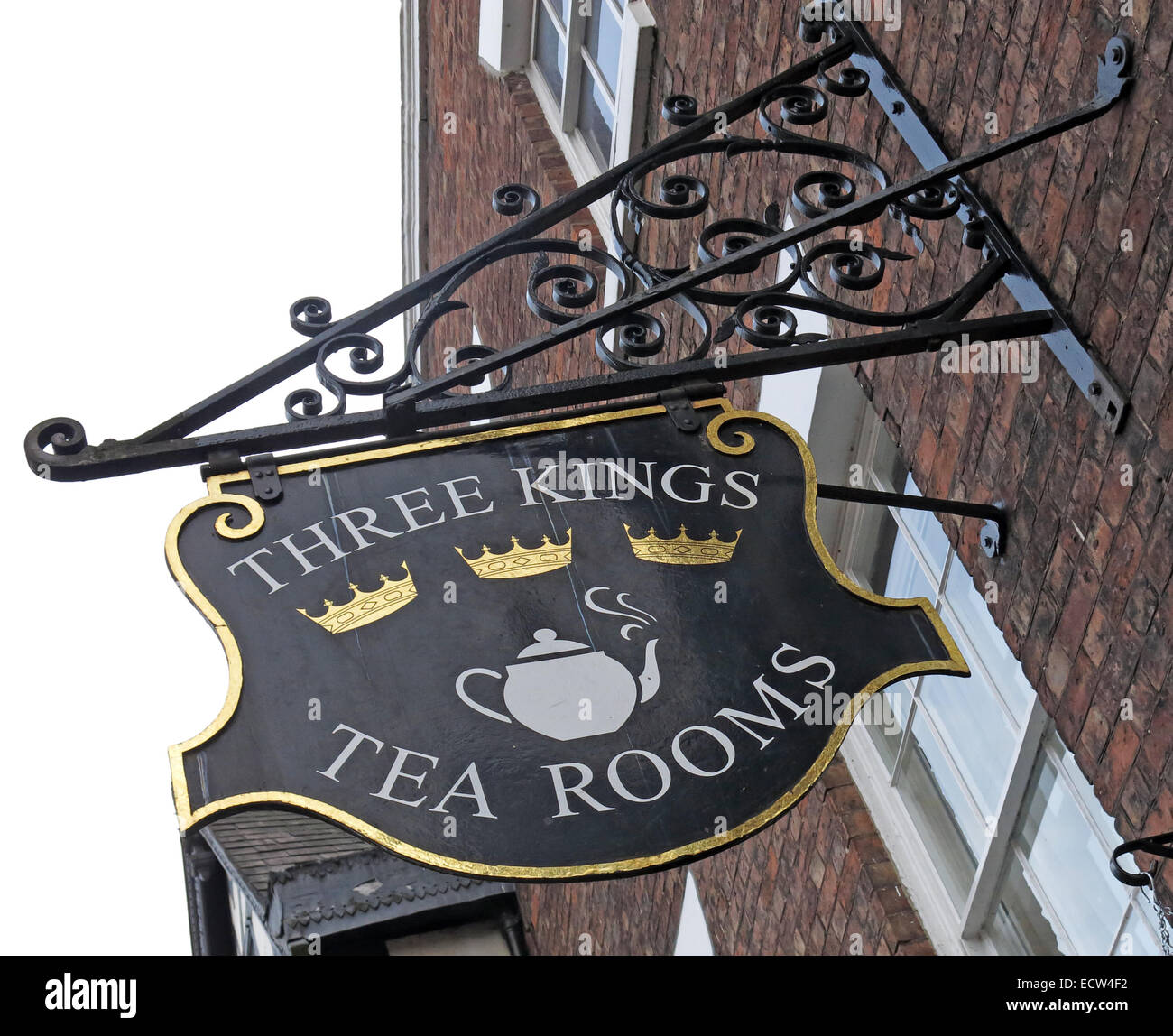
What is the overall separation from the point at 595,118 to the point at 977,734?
4102 mm

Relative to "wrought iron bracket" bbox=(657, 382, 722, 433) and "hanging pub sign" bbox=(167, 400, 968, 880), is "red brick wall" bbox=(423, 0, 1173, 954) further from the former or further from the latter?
"wrought iron bracket" bbox=(657, 382, 722, 433)

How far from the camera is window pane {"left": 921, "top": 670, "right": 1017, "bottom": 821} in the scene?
4535 mm

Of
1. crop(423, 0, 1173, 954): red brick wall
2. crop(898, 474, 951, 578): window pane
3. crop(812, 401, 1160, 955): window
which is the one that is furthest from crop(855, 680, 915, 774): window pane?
crop(898, 474, 951, 578): window pane

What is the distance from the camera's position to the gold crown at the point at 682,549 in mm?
3215

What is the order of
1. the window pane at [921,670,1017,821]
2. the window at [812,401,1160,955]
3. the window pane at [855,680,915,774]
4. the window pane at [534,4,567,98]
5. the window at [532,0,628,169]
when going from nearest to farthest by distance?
the window at [812,401,1160,955], the window pane at [921,670,1017,821], the window pane at [855,680,915,774], the window at [532,0,628,169], the window pane at [534,4,567,98]

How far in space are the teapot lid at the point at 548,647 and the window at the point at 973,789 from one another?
166cm

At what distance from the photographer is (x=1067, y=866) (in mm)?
4137

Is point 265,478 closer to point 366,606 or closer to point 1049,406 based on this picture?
point 366,606

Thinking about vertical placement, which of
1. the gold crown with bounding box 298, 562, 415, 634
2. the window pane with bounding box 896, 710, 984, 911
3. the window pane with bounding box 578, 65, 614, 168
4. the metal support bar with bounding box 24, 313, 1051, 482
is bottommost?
the window pane with bounding box 896, 710, 984, 911

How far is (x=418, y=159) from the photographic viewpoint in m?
10.3

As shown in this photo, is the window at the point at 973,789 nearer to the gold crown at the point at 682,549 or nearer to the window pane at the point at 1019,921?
the window pane at the point at 1019,921

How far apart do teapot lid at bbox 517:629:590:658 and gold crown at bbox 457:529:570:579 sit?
0.63 ft
